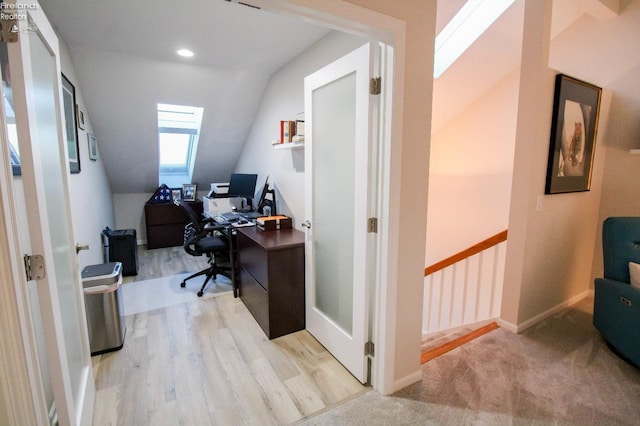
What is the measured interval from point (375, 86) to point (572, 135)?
6.48 ft

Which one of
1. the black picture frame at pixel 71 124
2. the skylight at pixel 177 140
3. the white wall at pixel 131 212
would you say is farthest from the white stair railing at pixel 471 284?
the white wall at pixel 131 212

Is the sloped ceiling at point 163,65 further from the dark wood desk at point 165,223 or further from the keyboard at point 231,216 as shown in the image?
the keyboard at point 231,216

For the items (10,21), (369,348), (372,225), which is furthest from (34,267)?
(369,348)

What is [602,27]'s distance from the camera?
2.82 metres

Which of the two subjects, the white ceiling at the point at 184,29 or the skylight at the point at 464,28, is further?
the skylight at the point at 464,28

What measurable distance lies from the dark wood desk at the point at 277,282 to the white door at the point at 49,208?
1.13 m

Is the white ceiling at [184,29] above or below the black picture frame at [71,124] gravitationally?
above

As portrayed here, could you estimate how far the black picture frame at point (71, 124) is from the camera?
8.22ft

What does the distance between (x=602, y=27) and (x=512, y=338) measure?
9.90 feet

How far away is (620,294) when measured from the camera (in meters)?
2.01

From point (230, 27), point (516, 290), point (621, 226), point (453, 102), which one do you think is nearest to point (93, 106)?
point (230, 27)

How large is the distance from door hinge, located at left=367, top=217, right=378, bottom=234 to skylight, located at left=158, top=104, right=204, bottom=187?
3.40m

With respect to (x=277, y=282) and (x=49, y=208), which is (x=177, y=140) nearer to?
(x=277, y=282)

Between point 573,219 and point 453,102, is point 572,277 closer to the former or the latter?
point 573,219
